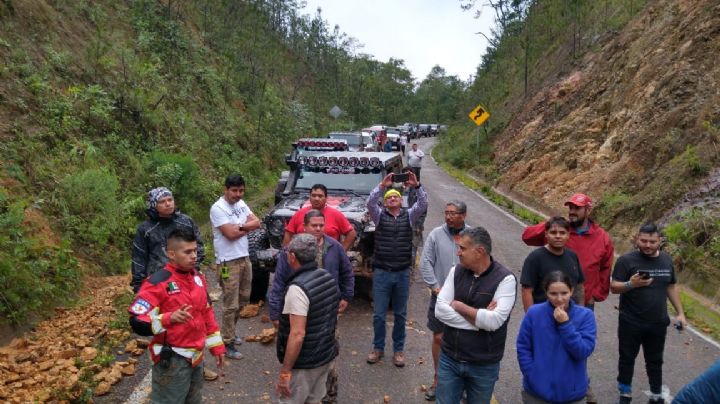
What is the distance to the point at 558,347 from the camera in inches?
137

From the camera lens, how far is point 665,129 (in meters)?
13.8

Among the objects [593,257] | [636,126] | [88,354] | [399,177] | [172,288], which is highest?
[636,126]

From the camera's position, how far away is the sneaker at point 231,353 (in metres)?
5.98

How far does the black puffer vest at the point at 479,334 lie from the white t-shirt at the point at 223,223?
9.78 ft

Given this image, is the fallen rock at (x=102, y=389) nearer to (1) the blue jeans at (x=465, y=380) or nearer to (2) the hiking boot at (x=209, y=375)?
(2) the hiking boot at (x=209, y=375)

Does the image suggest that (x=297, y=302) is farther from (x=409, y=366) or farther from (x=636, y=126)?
(x=636, y=126)

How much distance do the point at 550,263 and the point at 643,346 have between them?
138 cm

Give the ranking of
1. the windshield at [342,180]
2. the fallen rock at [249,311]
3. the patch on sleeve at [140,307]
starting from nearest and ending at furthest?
the patch on sleeve at [140,307]
the fallen rock at [249,311]
the windshield at [342,180]

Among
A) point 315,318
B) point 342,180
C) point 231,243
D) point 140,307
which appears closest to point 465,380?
point 315,318

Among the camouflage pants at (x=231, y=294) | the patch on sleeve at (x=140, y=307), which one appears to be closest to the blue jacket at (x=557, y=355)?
the patch on sleeve at (x=140, y=307)

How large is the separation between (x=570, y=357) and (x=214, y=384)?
3495 millimetres

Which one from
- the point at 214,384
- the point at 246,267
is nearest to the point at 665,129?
the point at 246,267

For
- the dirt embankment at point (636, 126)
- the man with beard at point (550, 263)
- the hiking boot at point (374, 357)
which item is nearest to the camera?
the man with beard at point (550, 263)

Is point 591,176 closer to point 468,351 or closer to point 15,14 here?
point 468,351
